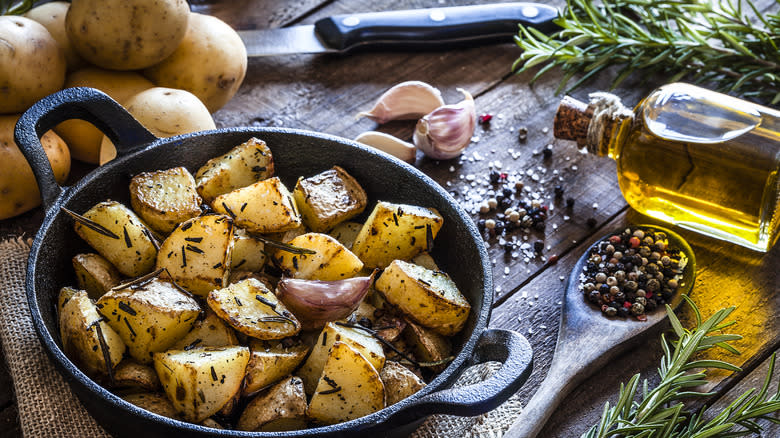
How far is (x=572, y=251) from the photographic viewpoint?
1.44 m

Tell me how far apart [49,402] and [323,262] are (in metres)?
0.46

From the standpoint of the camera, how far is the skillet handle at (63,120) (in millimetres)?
1053

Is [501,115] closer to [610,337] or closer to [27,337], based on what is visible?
[610,337]

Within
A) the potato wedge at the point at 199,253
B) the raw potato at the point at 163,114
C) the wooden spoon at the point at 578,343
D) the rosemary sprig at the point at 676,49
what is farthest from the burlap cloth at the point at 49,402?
the rosemary sprig at the point at 676,49

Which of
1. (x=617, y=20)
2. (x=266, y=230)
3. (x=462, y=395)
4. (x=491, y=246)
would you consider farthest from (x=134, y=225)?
(x=617, y=20)

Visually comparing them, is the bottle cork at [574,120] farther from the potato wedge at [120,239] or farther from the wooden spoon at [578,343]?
the potato wedge at [120,239]

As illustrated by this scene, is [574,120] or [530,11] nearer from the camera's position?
[574,120]

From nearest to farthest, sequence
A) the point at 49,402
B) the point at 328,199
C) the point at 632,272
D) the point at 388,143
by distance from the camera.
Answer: the point at 49,402 < the point at 328,199 < the point at 632,272 < the point at 388,143

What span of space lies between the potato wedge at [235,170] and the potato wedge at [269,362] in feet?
1.06

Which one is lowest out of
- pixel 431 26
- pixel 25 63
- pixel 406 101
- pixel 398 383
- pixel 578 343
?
pixel 578 343

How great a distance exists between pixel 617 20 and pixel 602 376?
100 cm

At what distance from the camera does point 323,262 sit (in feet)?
3.56

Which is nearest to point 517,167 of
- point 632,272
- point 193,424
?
point 632,272

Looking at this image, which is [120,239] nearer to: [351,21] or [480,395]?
[480,395]
